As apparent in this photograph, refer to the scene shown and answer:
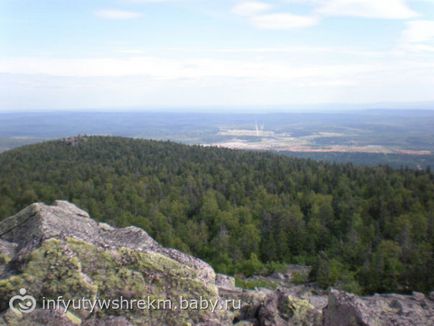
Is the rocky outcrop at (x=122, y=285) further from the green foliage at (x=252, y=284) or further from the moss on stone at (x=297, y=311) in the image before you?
the green foliage at (x=252, y=284)

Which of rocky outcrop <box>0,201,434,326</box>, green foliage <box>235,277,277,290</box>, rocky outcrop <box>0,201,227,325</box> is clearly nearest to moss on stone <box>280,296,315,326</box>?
rocky outcrop <box>0,201,434,326</box>

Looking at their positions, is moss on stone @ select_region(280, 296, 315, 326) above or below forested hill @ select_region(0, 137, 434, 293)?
above

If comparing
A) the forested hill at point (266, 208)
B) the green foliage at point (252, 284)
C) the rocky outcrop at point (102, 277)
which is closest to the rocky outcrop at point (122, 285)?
the rocky outcrop at point (102, 277)

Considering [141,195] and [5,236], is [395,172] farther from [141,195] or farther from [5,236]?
[5,236]

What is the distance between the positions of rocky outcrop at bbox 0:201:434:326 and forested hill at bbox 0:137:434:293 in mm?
30541

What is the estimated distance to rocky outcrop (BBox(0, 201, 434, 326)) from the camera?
430 inches

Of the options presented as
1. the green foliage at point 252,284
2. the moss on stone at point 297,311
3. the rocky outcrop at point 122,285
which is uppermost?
the rocky outcrop at point 122,285

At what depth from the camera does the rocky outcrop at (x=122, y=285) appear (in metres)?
10.9

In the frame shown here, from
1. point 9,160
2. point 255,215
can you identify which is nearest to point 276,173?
point 255,215

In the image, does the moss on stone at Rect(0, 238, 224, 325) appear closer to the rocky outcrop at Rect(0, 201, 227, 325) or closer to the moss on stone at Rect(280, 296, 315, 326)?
the rocky outcrop at Rect(0, 201, 227, 325)

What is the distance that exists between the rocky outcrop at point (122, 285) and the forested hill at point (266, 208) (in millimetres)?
30541

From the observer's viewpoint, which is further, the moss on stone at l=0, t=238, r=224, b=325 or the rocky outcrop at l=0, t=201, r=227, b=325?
the moss on stone at l=0, t=238, r=224, b=325

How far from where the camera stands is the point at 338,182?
252 ft

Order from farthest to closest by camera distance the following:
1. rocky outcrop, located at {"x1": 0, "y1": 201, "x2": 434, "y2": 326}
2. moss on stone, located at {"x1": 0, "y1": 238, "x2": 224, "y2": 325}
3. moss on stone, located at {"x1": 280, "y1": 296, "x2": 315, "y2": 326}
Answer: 1. moss on stone, located at {"x1": 280, "y1": 296, "x2": 315, "y2": 326}
2. moss on stone, located at {"x1": 0, "y1": 238, "x2": 224, "y2": 325}
3. rocky outcrop, located at {"x1": 0, "y1": 201, "x2": 434, "y2": 326}
